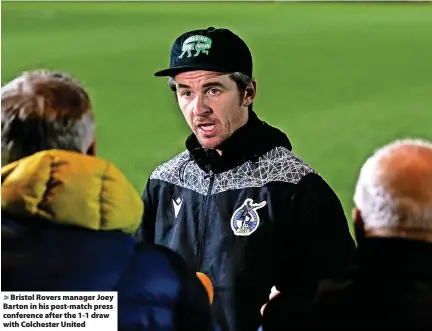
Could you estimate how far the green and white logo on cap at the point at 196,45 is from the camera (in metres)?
1.82

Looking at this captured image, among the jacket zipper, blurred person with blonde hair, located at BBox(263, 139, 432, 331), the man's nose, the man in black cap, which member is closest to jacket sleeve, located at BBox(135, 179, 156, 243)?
the man in black cap

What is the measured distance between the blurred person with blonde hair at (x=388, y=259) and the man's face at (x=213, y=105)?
41 centimetres

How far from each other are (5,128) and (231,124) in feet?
1.73

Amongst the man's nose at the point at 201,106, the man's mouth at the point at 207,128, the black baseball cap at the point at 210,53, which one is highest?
the black baseball cap at the point at 210,53

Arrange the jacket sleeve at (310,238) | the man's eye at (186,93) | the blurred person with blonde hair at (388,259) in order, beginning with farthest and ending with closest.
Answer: the man's eye at (186,93)
the jacket sleeve at (310,238)
the blurred person with blonde hair at (388,259)

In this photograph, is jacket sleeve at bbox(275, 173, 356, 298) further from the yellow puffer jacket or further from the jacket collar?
the yellow puffer jacket

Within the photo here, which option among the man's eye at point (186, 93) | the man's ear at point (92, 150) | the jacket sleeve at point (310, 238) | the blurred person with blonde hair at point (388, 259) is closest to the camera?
the blurred person with blonde hair at point (388, 259)

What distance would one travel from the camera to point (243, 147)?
1.84m

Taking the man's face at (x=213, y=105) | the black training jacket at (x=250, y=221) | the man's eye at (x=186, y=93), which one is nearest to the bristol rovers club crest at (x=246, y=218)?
the black training jacket at (x=250, y=221)

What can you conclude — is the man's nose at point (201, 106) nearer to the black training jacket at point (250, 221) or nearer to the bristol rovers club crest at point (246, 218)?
the black training jacket at point (250, 221)

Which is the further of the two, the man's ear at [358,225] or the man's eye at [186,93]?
the man's eye at [186,93]

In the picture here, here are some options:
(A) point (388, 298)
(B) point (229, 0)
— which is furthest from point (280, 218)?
(B) point (229, 0)

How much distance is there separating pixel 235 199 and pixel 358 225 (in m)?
0.40

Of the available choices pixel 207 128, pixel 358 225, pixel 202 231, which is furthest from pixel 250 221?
pixel 358 225
